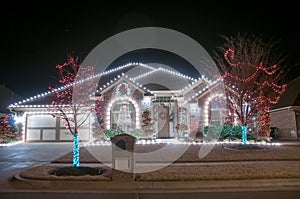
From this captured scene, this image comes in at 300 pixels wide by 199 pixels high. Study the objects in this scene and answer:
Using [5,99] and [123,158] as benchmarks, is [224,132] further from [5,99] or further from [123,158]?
[5,99]

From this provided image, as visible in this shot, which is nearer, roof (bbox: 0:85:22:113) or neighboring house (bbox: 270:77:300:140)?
neighboring house (bbox: 270:77:300:140)

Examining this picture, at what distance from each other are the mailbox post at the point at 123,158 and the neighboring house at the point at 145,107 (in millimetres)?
12176

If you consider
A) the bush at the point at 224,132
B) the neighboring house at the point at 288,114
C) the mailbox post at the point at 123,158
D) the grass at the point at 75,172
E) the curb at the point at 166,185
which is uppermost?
the neighboring house at the point at 288,114

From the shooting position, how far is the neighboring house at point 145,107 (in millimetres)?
21375

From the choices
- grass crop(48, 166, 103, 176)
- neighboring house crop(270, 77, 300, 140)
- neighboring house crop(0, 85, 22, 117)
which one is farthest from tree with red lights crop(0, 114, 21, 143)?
neighboring house crop(270, 77, 300, 140)

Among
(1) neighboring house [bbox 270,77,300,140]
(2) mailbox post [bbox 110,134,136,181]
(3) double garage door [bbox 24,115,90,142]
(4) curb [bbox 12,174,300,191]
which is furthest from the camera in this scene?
(1) neighboring house [bbox 270,77,300,140]

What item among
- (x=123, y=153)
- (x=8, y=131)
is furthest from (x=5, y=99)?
(x=123, y=153)

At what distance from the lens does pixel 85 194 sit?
7355 mm

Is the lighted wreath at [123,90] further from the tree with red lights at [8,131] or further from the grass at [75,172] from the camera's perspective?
the grass at [75,172]

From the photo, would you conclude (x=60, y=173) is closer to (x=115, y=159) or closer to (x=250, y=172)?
(x=115, y=159)

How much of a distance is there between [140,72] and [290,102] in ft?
50.5

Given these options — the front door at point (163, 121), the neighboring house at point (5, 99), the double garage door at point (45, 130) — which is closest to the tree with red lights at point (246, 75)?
the front door at point (163, 121)

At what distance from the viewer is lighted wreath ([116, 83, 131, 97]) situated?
21625mm

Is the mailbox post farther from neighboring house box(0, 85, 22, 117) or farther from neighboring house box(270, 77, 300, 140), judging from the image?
neighboring house box(0, 85, 22, 117)
